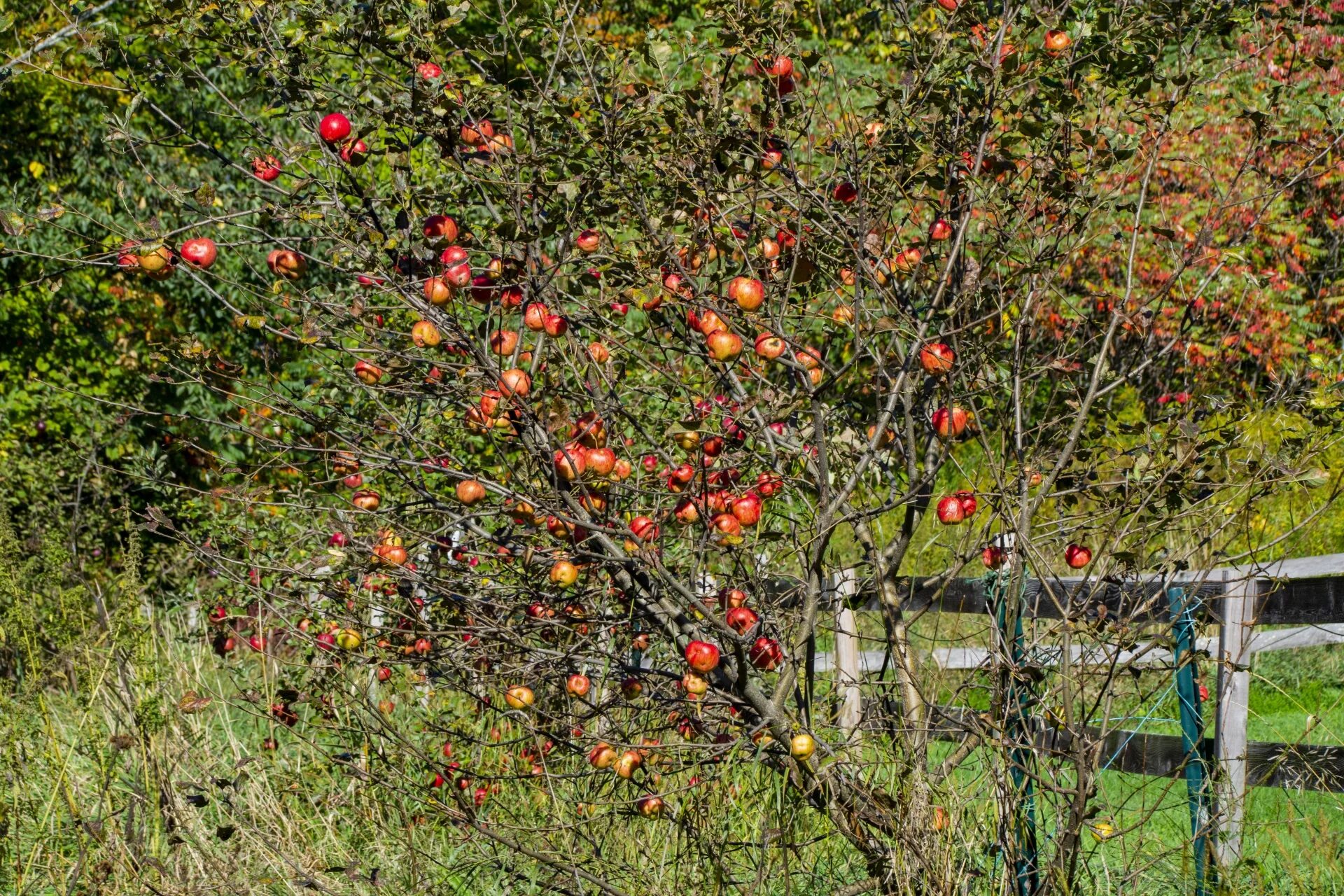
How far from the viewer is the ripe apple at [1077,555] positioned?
9.75 ft

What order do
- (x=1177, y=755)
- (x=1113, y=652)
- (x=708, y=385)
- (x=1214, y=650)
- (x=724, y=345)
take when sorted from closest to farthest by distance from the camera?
(x=724, y=345) < (x=1113, y=652) < (x=708, y=385) < (x=1177, y=755) < (x=1214, y=650)

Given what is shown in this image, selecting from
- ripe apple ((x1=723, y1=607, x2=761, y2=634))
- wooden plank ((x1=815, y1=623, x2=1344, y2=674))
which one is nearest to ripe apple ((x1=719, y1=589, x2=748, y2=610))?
ripe apple ((x1=723, y1=607, x2=761, y2=634))

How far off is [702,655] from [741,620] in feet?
0.68

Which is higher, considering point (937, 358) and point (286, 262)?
point (286, 262)

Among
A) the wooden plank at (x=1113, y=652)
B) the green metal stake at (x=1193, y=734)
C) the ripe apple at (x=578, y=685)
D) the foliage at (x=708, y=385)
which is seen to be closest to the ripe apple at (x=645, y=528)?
the foliage at (x=708, y=385)

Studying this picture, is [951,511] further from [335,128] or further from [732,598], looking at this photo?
[335,128]

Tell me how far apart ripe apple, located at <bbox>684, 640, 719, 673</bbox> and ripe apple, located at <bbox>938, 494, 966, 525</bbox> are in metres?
0.68

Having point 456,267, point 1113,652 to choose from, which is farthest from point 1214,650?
point 456,267

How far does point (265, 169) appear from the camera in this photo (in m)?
2.79

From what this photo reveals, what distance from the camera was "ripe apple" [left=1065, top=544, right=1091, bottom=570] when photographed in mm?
2973

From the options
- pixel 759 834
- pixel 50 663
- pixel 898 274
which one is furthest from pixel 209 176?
pixel 759 834

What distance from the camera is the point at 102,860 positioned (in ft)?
10.7

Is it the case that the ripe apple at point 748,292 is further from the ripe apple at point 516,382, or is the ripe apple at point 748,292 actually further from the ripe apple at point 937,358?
the ripe apple at point 516,382

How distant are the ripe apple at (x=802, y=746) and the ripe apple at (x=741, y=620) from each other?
0.25 meters
